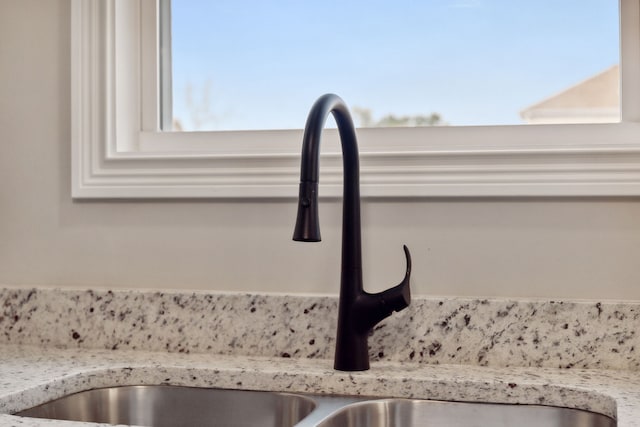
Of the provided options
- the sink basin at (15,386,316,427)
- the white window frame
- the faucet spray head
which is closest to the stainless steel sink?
the sink basin at (15,386,316,427)

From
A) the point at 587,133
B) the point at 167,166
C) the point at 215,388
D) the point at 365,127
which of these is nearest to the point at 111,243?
the point at 167,166

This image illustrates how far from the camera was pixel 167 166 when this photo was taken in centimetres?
136

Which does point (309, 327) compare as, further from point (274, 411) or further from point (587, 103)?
point (587, 103)

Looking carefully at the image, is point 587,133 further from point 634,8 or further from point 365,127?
point 365,127

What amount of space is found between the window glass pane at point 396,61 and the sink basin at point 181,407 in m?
0.55

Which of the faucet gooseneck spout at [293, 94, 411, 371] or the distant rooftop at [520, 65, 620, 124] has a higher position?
the distant rooftop at [520, 65, 620, 124]

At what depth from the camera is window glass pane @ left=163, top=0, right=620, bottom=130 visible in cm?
133

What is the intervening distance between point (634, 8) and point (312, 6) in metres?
0.59

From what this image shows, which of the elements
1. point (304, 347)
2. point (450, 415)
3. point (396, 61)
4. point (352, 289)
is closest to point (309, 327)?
point (304, 347)

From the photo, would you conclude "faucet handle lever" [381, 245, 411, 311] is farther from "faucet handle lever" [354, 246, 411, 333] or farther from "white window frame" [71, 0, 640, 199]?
"white window frame" [71, 0, 640, 199]

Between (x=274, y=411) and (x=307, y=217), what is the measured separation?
327 mm

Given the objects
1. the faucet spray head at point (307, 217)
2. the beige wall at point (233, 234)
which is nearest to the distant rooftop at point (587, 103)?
the beige wall at point (233, 234)

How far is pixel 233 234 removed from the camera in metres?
1.32

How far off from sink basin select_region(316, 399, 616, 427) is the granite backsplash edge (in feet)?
0.40
